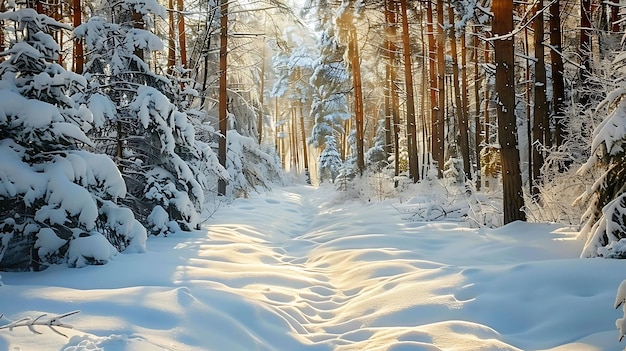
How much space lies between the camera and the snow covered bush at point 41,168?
4.18m

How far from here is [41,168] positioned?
14.4 ft

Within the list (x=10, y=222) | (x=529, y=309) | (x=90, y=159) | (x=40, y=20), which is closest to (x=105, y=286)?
(x=10, y=222)

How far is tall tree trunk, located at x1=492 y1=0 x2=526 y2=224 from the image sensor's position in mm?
6730

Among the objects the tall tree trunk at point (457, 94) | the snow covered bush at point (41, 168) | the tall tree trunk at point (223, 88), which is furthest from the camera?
the tall tree trunk at point (457, 94)

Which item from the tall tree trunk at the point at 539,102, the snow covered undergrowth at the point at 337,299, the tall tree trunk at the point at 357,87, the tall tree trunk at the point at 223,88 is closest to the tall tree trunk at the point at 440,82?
the tall tree trunk at the point at 357,87

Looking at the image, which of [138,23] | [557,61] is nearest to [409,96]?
[557,61]

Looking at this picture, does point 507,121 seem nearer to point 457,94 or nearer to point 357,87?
point 457,94

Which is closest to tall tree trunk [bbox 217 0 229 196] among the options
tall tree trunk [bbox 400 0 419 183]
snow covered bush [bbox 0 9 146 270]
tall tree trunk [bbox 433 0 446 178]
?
tall tree trunk [bbox 400 0 419 183]

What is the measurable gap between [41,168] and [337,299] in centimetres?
345

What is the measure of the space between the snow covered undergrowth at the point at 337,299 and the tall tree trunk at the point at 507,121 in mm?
824

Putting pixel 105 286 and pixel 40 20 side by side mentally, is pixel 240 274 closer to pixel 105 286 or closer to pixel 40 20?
pixel 105 286

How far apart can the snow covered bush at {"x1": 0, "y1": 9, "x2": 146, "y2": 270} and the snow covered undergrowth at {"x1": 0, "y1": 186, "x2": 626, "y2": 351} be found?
271mm

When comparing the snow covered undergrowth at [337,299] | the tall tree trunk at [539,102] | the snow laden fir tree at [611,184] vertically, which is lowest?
the snow covered undergrowth at [337,299]

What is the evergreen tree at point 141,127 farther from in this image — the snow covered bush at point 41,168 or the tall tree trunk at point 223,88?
the tall tree trunk at point 223,88
